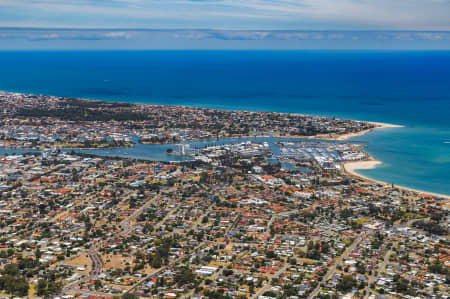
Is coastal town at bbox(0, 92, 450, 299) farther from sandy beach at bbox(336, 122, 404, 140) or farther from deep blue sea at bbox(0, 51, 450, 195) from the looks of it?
deep blue sea at bbox(0, 51, 450, 195)

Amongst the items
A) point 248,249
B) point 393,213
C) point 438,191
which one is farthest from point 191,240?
point 438,191

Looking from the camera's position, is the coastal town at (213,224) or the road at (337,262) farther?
the coastal town at (213,224)

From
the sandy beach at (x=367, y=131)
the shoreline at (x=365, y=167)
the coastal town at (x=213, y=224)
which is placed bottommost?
the coastal town at (x=213, y=224)

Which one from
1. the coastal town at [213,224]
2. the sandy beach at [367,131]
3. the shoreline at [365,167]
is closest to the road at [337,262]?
the coastal town at [213,224]

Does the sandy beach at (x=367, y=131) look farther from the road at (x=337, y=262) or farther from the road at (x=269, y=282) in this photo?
the road at (x=269, y=282)

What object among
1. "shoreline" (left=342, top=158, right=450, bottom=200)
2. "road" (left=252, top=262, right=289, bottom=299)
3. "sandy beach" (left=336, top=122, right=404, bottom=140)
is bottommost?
"road" (left=252, top=262, right=289, bottom=299)

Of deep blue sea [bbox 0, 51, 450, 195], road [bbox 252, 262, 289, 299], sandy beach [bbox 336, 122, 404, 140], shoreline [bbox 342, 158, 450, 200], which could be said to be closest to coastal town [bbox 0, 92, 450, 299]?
road [bbox 252, 262, 289, 299]

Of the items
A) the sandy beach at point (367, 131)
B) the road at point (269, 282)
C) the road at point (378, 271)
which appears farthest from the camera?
the sandy beach at point (367, 131)

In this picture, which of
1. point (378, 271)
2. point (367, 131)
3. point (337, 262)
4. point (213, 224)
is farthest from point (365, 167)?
point (378, 271)

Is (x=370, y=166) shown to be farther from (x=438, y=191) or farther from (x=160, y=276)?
(x=160, y=276)
